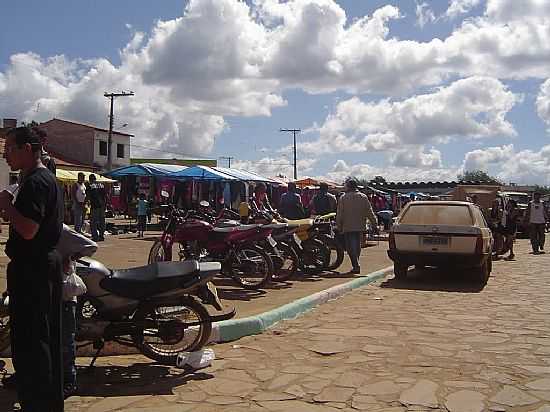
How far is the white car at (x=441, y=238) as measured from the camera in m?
11.0

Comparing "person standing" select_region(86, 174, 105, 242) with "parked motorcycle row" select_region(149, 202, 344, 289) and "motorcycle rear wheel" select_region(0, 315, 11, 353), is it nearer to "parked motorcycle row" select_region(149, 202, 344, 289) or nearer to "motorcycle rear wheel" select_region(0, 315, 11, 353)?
"parked motorcycle row" select_region(149, 202, 344, 289)

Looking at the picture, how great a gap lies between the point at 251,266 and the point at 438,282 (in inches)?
159

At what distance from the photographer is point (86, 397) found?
190 inches

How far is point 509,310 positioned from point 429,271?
482 centimetres

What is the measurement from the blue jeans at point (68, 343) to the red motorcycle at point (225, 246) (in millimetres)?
4904

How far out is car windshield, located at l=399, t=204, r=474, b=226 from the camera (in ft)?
37.4

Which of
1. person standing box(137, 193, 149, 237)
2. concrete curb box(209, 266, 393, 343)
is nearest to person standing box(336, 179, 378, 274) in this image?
concrete curb box(209, 266, 393, 343)

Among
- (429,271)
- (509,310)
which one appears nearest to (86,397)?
(509,310)

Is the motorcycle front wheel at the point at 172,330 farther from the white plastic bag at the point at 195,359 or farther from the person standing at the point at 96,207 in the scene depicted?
the person standing at the point at 96,207

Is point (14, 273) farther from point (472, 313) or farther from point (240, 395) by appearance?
point (472, 313)

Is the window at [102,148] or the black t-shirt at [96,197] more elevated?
the window at [102,148]

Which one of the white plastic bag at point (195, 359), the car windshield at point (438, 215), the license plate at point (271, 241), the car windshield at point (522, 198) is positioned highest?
the car windshield at point (522, 198)

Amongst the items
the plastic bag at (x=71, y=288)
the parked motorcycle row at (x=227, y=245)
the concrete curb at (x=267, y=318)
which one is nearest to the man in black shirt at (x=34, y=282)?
the plastic bag at (x=71, y=288)

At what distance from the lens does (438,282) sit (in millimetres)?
11922
